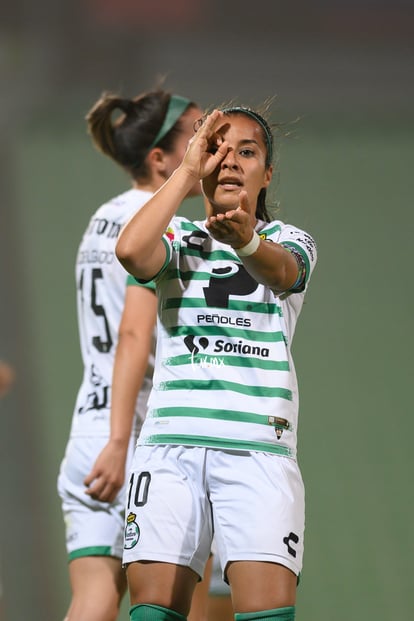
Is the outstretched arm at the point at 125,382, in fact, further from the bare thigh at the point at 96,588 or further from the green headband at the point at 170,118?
the green headband at the point at 170,118

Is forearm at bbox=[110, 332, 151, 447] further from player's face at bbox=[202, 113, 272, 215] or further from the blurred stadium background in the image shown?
the blurred stadium background

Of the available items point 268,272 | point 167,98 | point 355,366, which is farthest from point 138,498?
point 355,366

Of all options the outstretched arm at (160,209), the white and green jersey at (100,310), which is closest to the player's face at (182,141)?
the white and green jersey at (100,310)

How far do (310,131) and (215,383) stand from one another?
2.63 metres

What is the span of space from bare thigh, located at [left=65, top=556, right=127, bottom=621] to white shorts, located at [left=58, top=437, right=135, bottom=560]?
20mm

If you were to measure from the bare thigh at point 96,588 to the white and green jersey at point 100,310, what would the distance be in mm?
278

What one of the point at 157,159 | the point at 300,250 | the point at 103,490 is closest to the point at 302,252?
the point at 300,250

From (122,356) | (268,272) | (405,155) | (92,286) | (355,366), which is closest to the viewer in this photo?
(268,272)

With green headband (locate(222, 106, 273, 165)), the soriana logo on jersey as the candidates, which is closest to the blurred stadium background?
green headband (locate(222, 106, 273, 165))

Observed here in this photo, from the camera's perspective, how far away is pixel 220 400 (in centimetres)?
154

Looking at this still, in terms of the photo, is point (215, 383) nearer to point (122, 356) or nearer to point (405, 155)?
point (122, 356)

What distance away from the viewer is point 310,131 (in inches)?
157

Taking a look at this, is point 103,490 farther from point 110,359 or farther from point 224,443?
point 224,443

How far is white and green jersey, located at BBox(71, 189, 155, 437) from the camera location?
2.14 meters
